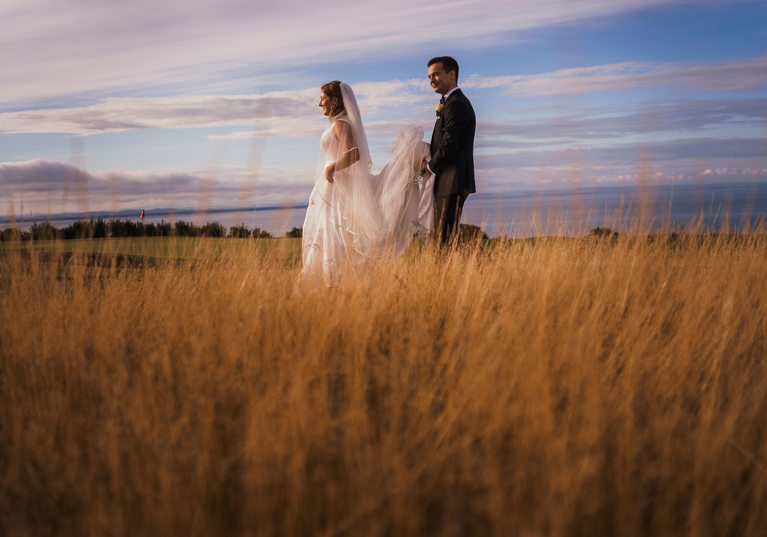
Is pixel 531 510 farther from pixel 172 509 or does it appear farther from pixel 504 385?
pixel 172 509

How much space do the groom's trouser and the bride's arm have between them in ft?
3.43

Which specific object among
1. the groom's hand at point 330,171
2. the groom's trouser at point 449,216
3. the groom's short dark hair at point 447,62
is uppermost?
the groom's short dark hair at point 447,62

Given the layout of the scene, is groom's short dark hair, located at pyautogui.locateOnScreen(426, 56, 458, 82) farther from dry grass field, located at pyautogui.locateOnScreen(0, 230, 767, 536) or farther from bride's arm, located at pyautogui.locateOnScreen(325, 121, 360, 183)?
dry grass field, located at pyautogui.locateOnScreen(0, 230, 767, 536)

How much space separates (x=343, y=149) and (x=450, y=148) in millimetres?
1122

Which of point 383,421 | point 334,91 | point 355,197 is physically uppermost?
point 334,91

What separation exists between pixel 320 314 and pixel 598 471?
83.3 inches

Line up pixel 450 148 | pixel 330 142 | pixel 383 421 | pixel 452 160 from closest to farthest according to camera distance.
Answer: pixel 383 421, pixel 450 148, pixel 452 160, pixel 330 142

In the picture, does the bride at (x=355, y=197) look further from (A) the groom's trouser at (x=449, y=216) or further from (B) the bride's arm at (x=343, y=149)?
(A) the groom's trouser at (x=449, y=216)

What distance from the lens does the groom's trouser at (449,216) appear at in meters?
5.84

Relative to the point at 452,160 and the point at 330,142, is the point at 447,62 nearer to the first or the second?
the point at 452,160

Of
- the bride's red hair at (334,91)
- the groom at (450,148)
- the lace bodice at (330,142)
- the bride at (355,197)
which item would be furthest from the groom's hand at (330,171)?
the groom at (450,148)

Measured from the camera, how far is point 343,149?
5.79 m

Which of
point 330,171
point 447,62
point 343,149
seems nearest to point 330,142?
point 343,149

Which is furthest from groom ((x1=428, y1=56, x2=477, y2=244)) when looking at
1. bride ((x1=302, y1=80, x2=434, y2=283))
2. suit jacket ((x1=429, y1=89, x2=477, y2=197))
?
bride ((x1=302, y1=80, x2=434, y2=283))
